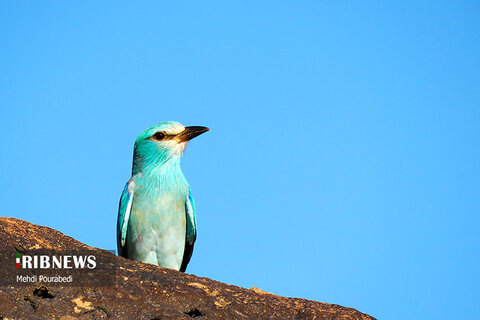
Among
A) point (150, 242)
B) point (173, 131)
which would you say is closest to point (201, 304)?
point (150, 242)

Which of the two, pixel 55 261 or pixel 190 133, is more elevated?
pixel 190 133

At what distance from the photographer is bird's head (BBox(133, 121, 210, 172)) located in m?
10.6

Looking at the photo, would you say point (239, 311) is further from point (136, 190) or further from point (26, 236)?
point (136, 190)

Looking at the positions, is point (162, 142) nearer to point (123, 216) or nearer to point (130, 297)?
point (123, 216)

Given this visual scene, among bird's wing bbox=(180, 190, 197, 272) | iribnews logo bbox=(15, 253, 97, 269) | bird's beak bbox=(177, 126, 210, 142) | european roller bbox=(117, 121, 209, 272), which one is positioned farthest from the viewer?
bird's beak bbox=(177, 126, 210, 142)

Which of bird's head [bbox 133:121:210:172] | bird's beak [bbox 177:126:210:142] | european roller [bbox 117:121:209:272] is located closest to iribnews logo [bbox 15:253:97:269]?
european roller [bbox 117:121:209:272]

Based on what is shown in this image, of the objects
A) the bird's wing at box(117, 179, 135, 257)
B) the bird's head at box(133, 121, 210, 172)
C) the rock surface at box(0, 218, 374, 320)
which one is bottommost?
the rock surface at box(0, 218, 374, 320)

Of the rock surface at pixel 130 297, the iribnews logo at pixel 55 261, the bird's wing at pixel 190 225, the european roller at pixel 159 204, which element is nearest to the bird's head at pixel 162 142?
the european roller at pixel 159 204

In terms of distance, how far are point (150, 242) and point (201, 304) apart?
3610mm

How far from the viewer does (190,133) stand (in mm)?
10727

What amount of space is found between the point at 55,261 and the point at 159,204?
3.43 m

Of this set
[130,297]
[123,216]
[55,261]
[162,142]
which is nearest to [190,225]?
[123,216]

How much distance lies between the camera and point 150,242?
32.9 ft

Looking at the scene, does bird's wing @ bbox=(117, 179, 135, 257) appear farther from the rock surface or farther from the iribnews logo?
the iribnews logo
